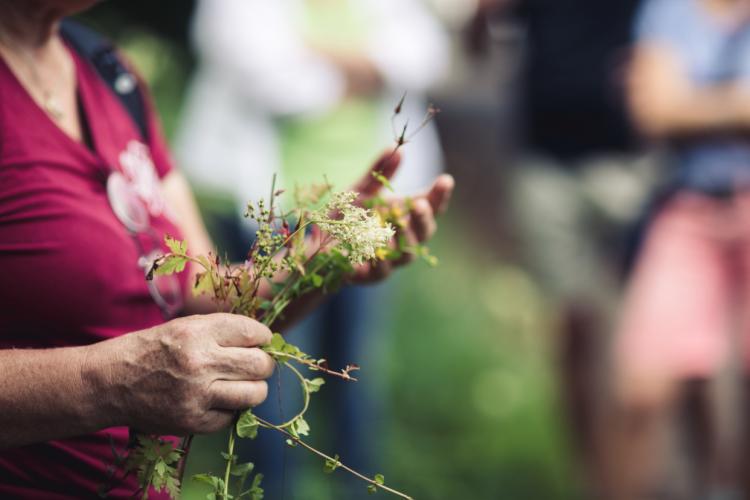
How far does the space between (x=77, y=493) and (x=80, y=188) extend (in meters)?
0.48

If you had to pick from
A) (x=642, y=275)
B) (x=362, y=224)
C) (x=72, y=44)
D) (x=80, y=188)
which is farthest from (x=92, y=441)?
(x=642, y=275)

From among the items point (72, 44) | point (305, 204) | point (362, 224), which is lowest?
point (362, 224)

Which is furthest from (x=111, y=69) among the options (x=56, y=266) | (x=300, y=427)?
(x=300, y=427)

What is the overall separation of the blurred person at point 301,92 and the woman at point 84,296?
5.37 feet

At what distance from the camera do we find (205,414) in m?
1.26

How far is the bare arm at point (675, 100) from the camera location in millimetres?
3295

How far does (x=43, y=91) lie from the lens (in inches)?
61.5

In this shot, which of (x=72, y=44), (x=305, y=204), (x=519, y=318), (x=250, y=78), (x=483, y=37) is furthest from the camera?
(x=519, y=318)

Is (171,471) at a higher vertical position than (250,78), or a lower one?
lower

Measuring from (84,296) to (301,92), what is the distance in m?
2.12

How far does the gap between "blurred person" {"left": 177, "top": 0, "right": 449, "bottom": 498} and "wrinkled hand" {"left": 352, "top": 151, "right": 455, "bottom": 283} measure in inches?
64.7

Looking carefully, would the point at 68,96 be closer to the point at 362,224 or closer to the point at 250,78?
the point at 362,224

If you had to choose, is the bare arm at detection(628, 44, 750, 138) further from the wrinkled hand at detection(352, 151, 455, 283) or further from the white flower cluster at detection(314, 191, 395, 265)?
the white flower cluster at detection(314, 191, 395, 265)

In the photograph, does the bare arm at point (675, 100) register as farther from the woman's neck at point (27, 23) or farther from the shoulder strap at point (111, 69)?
the woman's neck at point (27, 23)
